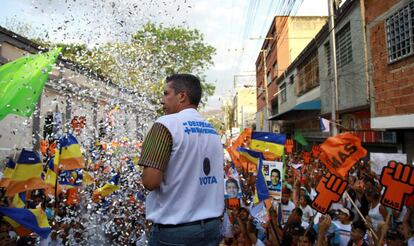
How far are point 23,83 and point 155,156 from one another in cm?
289

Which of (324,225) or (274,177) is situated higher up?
(274,177)

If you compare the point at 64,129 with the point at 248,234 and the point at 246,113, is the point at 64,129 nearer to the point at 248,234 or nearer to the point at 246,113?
the point at 248,234

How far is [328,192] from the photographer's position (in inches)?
194

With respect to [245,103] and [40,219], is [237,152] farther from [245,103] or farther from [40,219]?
[245,103]

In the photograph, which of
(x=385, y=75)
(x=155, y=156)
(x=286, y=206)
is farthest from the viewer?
(x=385, y=75)

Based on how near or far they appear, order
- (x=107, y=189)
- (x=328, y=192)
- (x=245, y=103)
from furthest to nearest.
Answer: (x=245, y=103) → (x=328, y=192) → (x=107, y=189)

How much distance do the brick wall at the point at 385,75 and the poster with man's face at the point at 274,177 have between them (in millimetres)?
4213

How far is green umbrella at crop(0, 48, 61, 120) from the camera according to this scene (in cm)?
403

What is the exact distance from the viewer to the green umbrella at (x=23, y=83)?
13.2ft

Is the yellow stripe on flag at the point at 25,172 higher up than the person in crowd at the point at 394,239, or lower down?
higher up

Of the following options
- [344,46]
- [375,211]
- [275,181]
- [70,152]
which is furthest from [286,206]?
[344,46]

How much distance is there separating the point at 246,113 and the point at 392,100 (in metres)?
51.5

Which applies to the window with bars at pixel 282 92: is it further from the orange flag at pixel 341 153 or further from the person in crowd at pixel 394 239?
the person in crowd at pixel 394 239

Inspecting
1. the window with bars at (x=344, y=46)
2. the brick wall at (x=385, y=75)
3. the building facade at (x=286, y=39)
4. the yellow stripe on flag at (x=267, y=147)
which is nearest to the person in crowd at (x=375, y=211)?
the yellow stripe on flag at (x=267, y=147)
